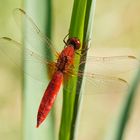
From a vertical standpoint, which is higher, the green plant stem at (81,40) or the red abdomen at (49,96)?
the green plant stem at (81,40)

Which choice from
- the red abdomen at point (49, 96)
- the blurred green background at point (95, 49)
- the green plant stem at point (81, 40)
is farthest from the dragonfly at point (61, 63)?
the blurred green background at point (95, 49)

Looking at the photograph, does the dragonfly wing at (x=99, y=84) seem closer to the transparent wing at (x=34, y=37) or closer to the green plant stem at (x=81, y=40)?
the transparent wing at (x=34, y=37)

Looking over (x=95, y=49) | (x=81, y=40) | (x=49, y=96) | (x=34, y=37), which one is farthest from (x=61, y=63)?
(x=95, y=49)

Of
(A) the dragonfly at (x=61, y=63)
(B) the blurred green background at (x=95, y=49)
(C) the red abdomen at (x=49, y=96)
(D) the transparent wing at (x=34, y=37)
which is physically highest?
(D) the transparent wing at (x=34, y=37)

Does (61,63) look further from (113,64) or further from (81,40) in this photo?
(81,40)

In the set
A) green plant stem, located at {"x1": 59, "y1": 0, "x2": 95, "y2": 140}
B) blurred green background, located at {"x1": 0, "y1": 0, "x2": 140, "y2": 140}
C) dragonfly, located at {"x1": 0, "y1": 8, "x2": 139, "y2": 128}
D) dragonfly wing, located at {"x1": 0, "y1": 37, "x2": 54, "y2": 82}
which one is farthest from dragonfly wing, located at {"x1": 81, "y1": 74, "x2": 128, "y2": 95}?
blurred green background, located at {"x1": 0, "y1": 0, "x2": 140, "y2": 140}

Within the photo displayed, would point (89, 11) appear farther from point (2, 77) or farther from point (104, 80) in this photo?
point (2, 77)

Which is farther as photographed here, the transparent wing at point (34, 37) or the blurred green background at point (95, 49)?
the blurred green background at point (95, 49)

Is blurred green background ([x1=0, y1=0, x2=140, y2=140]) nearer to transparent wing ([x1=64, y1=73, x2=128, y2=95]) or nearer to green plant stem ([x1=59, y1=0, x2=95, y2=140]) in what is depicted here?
transparent wing ([x1=64, y1=73, x2=128, y2=95])
